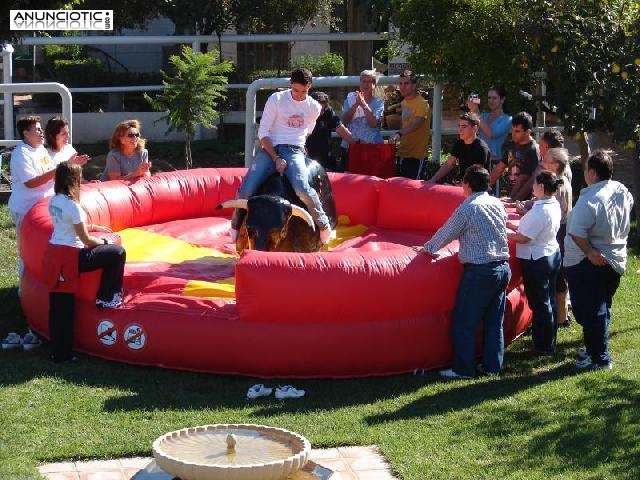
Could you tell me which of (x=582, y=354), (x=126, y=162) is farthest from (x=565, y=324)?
(x=126, y=162)

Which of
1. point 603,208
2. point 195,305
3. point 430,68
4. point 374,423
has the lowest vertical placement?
point 374,423

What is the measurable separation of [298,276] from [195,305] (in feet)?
2.93

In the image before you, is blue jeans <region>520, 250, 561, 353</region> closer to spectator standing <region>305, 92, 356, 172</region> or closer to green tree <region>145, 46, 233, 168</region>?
spectator standing <region>305, 92, 356, 172</region>

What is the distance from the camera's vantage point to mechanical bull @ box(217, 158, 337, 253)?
371 inches

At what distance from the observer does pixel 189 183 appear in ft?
39.9

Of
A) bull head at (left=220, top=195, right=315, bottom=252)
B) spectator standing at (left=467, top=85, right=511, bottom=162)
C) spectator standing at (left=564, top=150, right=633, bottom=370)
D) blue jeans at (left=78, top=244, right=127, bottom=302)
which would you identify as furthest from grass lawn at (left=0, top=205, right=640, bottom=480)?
spectator standing at (left=467, top=85, right=511, bottom=162)

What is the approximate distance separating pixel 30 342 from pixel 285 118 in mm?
3023

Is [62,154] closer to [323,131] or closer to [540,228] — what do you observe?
[323,131]

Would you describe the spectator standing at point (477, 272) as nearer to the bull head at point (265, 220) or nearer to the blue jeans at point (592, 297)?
the blue jeans at point (592, 297)

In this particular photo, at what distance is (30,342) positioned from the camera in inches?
365

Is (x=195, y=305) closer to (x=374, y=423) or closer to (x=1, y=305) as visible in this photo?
(x=374, y=423)

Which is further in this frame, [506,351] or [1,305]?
[1,305]

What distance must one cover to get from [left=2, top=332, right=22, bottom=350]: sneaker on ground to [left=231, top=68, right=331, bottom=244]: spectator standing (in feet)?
6.81

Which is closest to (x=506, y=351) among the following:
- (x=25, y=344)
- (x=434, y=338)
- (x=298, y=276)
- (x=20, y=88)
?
(x=434, y=338)
